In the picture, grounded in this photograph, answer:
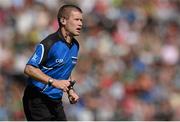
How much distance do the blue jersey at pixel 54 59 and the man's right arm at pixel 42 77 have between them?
57mm

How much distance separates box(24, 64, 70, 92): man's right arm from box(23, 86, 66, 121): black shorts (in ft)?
1.36

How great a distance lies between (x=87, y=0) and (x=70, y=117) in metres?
3.62

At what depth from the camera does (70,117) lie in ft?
43.3

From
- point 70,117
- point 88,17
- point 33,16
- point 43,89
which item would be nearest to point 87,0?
point 88,17

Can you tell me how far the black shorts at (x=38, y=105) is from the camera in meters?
7.45

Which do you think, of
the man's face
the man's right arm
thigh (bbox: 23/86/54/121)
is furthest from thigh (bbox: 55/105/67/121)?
the man's face

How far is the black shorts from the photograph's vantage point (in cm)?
745

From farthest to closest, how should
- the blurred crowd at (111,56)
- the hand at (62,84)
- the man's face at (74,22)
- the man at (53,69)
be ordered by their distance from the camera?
the blurred crowd at (111,56), the man's face at (74,22), the man at (53,69), the hand at (62,84)

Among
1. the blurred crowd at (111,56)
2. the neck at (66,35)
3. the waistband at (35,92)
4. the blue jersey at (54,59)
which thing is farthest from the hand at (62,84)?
the blurred crowd at (111,56)

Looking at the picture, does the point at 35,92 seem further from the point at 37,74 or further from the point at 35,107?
the point at 37,74

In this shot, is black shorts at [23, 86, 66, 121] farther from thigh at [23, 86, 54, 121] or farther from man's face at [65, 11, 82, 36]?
man's face at [65, 11, 82, 36]

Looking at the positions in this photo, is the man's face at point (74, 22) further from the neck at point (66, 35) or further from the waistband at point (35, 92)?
the waistband at point (35, 92)

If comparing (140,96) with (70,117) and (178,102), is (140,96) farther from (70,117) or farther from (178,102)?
(70,117)

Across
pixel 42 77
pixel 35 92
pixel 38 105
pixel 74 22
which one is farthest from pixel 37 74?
pixel 74 22
